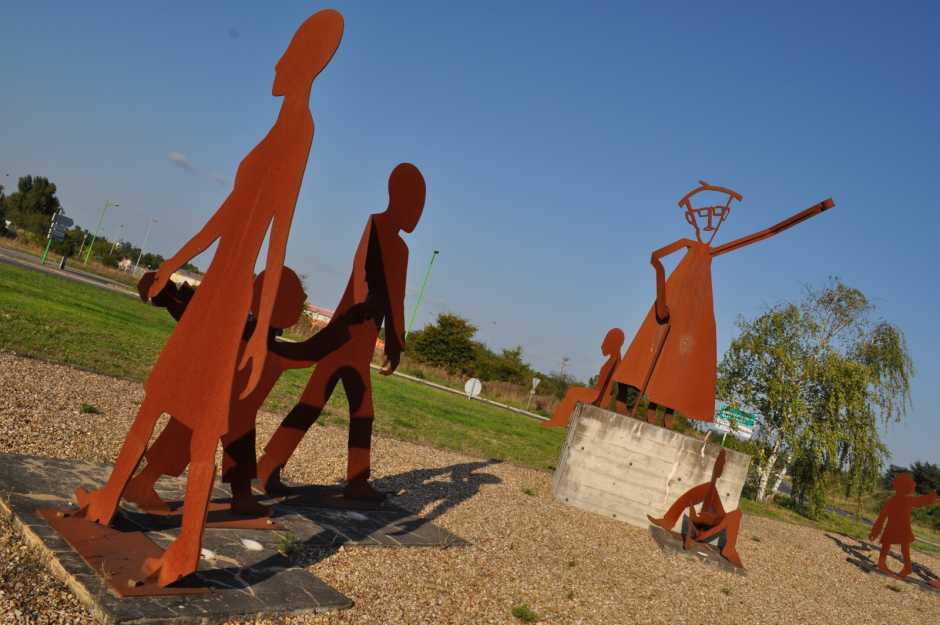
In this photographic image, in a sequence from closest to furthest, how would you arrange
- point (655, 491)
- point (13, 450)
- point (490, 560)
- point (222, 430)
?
point (222, 430)
point (13, 450)
point (490, 560)
point (655, 491)

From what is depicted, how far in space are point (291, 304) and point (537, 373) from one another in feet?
131

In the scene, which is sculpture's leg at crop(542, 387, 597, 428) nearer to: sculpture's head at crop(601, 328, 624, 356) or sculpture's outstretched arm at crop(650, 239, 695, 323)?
sculpture's head at crop(601, 328, 624, 356)

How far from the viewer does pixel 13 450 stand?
18.7 ft

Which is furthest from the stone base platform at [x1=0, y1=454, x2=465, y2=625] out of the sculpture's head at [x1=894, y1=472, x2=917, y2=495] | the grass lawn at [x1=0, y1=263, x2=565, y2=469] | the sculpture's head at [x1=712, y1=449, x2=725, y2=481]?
the sculpture's head at [x1=894, y1=472, x2=917, y2=495]

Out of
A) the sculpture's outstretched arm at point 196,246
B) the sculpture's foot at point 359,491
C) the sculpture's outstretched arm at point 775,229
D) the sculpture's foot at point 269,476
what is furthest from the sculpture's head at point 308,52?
the sculpture's outstretched arm at point 775,229

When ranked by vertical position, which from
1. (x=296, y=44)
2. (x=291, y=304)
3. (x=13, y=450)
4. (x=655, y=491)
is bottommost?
(x=13, y=450)

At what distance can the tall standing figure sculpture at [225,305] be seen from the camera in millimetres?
3887

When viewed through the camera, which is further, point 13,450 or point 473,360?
point 473,360

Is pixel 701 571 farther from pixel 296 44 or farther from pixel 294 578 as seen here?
pixel 296 44

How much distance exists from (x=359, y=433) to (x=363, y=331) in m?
0.98

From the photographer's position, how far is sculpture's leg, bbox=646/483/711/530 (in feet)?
31.1

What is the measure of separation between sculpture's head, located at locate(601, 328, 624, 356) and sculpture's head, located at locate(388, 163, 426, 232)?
6.02m

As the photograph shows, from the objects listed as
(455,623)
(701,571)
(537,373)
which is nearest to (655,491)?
(701,571)

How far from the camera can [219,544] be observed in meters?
4.66
